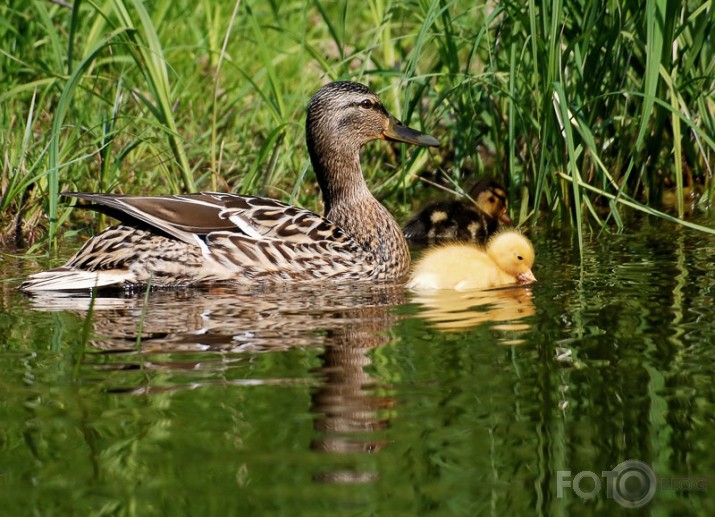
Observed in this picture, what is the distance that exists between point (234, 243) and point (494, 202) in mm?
1610

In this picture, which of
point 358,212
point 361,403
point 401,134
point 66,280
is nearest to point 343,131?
point 401,134

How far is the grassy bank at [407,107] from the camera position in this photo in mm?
5648

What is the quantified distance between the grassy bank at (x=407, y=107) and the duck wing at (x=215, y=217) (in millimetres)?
298

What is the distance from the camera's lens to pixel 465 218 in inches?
265

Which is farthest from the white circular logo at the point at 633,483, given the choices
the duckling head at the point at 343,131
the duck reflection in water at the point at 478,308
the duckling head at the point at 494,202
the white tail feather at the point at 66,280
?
the duckling head at the point at 494,202

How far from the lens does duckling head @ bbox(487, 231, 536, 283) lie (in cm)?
541

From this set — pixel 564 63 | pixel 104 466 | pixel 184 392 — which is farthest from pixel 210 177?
pixel 104 466

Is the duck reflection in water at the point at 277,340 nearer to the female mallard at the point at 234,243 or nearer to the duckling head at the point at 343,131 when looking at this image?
the female mallard at the point at 234,243

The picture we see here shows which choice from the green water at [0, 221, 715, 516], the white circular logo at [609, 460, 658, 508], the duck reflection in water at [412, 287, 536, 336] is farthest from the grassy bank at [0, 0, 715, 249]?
the white circular logo at [609, 460, 658, 508]

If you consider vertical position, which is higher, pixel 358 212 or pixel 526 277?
pixel 358 212

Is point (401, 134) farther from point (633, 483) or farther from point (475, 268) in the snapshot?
point (633, 483)

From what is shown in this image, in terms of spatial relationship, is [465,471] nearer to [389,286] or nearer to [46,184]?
[389,286]

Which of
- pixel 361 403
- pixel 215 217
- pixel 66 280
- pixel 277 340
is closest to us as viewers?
pixel 361 403

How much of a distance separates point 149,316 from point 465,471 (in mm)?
2097
